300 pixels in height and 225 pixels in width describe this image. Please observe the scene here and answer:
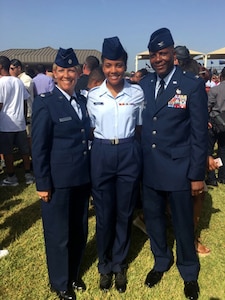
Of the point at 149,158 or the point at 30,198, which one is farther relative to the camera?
the point at 30,198

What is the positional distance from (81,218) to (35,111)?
1.05 m

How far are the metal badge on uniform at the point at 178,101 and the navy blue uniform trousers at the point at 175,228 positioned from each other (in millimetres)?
747

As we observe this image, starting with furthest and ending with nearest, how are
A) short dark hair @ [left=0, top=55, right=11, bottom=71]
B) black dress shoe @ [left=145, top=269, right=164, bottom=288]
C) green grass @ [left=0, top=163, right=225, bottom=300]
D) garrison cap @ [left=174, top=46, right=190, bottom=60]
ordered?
1. short dark hair @ [left=0, top=55, right=11, bottom=71]
2. garrison cap @ [left=174, top=46, right=190, bottom=60]
3. black dress shoe @ [left=145, top=269, right=164, bottom=288]
4. green grass @ [left=0, top=163, right=225, bottom=300]

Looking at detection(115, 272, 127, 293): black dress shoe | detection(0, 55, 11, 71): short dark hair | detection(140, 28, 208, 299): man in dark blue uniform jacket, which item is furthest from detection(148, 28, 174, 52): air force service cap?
detection(0, 55, 11, 71): short dark hair

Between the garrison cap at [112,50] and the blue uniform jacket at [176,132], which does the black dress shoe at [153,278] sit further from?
the garrison cap at [112,50]

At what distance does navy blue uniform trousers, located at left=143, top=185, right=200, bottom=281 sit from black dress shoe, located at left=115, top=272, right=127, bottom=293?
347 millimetres

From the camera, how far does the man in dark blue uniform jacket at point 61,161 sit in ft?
A: 7.47

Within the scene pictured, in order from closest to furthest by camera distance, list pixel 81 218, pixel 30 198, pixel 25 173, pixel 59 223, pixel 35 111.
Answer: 1. pixel 35 111
2. pixel 59 223
3. pixel 81 218
4. pixel 30 198
5. pixel 25 173

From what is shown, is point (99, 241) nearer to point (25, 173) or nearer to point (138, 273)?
point (138, 273)

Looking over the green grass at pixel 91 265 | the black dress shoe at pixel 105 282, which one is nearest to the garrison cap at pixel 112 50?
the black dress shoe at pixel 105 282

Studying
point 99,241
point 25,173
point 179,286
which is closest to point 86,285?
point 99,241

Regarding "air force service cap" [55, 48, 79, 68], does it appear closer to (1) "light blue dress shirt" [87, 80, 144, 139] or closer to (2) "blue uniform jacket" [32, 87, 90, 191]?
(2) "blue uniform jacket" [32, 87, 90, 191]

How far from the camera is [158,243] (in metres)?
2.96

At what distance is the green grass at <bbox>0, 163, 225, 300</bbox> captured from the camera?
276 centimetres
